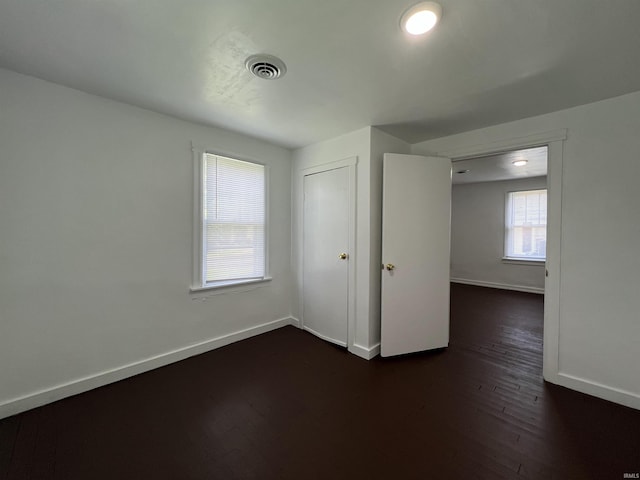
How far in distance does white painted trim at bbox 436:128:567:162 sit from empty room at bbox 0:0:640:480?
2cm

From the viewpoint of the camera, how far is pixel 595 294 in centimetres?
210

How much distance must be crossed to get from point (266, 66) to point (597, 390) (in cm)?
353

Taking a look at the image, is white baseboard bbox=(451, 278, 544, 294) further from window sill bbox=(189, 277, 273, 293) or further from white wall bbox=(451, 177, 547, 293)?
window sill bbox=(189, 277, 273, 293)

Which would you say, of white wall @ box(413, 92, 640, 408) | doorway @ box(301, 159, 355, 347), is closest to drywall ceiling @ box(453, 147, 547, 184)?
white wall @ box(413, 92, 640, 408)

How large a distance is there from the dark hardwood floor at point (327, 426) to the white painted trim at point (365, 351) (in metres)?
0.10

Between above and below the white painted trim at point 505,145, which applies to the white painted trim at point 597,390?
below

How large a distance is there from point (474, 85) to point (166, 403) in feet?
10.9

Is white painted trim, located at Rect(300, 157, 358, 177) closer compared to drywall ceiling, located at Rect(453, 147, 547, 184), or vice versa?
white painted trim, located at Rect(300, 157, 358, 177)

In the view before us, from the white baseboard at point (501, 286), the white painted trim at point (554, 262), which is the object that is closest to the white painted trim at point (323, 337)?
the white painted trim at point (554, 262)

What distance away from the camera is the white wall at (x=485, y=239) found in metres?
5.49

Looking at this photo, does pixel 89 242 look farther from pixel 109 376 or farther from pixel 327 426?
pixel 327 426

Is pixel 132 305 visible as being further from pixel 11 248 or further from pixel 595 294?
pixel 595 294

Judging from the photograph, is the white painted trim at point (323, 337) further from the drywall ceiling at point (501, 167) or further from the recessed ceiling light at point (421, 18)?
the drywall ceiling at point (501, 167)

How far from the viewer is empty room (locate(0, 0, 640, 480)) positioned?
55.8 inches
